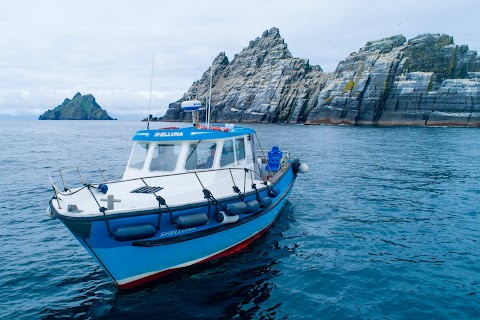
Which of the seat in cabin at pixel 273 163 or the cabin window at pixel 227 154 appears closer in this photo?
the cabin window at pixel 227 154

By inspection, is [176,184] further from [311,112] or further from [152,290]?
[311,112]

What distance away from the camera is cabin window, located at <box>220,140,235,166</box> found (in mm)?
11812

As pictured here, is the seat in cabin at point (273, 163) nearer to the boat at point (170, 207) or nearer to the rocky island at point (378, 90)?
the boat at point (170, 207)

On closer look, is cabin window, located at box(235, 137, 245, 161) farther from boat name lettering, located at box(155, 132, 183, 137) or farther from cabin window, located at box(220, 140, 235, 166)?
boat name lettering, located at box(155, 132, 183, 137)

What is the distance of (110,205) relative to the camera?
8.15 meters

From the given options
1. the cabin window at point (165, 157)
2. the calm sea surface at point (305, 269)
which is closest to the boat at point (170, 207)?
the cabin window at point (165, 157)

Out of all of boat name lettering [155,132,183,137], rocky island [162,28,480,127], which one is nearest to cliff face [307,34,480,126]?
rocky island [162,28,480,127]

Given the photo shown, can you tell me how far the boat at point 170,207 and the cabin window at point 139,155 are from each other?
3 centimetres

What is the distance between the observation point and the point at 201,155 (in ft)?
37.2

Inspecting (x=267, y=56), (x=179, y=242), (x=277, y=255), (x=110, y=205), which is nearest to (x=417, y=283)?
(x=277, y=255)

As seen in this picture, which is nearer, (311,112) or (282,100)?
(311,112)

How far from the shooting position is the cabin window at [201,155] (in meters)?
11.1

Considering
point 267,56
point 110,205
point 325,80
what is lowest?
point 110,205

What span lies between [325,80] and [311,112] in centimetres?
1728
